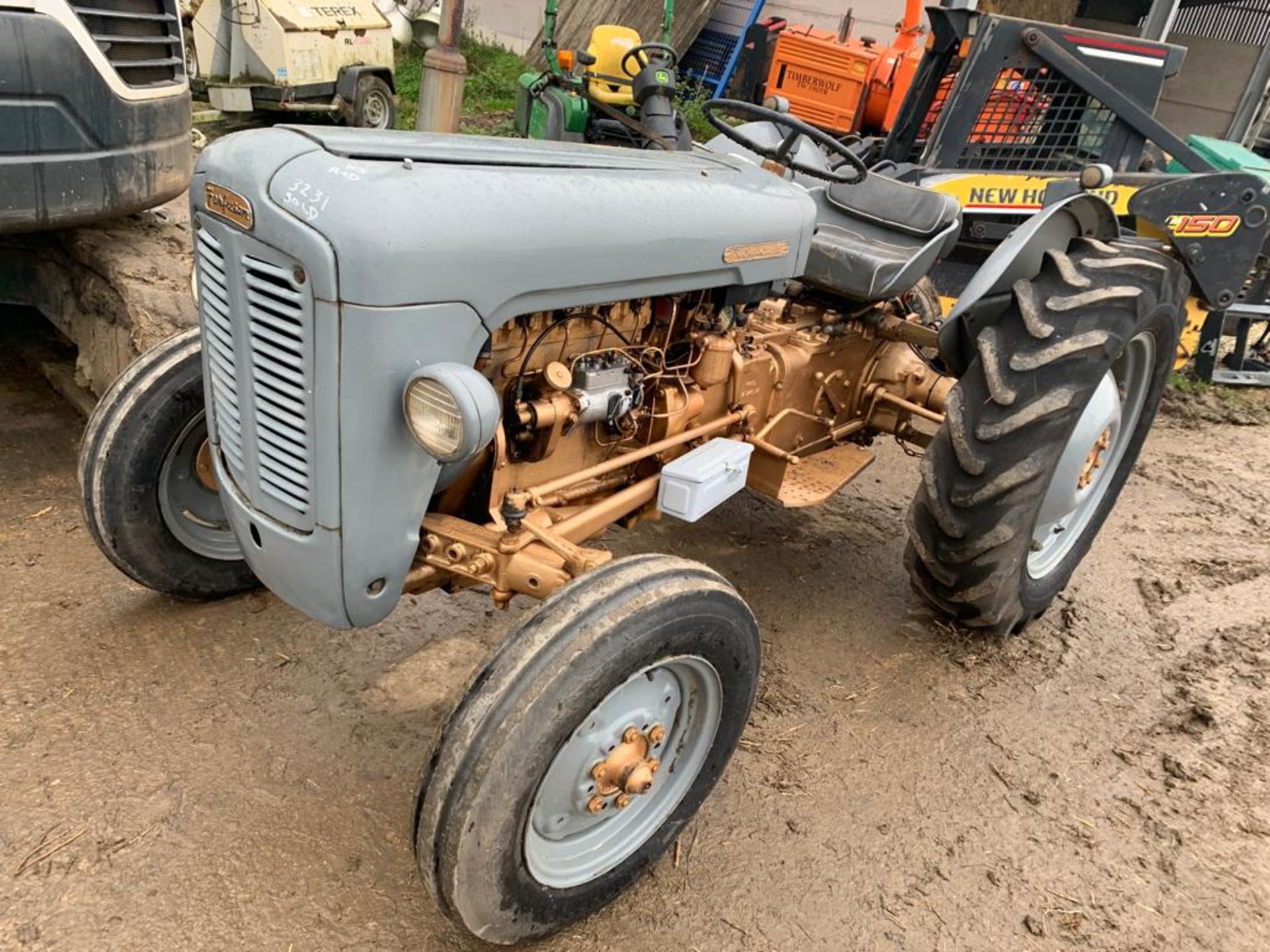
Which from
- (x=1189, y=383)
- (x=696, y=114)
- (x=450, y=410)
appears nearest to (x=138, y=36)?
(x=450, y=410)

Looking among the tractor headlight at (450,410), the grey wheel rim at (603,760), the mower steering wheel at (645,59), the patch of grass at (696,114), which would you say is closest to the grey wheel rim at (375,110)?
the mower steering wheel at (645,59)

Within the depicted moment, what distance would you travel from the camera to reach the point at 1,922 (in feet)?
6.35

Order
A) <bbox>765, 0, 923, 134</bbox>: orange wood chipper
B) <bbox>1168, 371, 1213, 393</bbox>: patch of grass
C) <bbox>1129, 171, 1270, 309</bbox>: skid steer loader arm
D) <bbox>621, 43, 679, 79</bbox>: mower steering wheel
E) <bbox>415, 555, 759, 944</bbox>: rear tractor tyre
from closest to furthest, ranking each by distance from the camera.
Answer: <bbox>415, 555, 759, 944</bbox>: rear tractor tyre, <bbox>1129, 171, 1270, 309</bbox>: skid steer loader arm, <bbox>1168, 371, 1213, 393</bbox>: patch of grass, <bbox>621, 43, 679, 79</bbox>: mower steering wheel, <bbox>765, 0, 923, 134</bbox>: orange wood chipper

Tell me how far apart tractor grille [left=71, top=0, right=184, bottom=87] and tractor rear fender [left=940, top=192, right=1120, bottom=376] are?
9.57 ft

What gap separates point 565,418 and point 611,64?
668 cm

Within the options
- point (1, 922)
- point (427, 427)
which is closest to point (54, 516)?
point (1, 922)

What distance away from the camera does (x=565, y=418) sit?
7.32 feet

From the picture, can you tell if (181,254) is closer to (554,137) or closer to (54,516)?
(54,516)

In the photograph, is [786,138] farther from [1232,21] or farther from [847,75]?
[1232,21]

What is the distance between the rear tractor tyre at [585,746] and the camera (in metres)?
1.72

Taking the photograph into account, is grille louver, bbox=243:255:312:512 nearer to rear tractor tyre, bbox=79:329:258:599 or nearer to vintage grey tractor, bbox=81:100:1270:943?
vintage grey tractor, bbox=81:100:1270:943

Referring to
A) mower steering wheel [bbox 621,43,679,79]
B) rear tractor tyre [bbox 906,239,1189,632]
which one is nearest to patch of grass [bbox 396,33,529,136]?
mower steering wheel [bbox 621,43,679,79]

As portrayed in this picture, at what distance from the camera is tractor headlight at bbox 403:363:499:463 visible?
5.68 feet

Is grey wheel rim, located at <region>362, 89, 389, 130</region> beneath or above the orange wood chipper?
beneath
